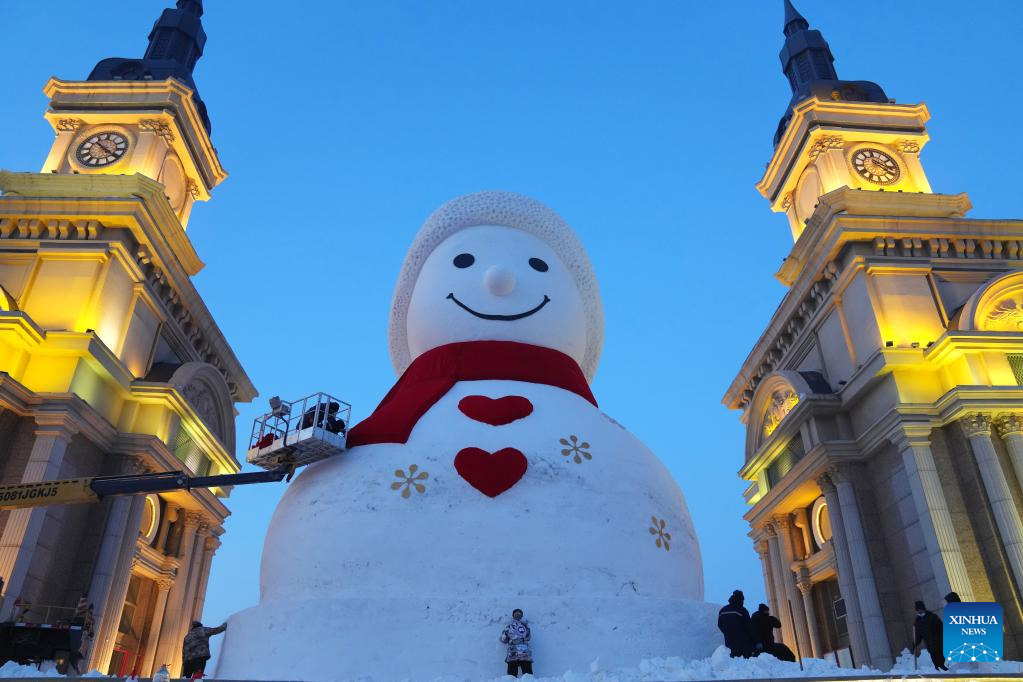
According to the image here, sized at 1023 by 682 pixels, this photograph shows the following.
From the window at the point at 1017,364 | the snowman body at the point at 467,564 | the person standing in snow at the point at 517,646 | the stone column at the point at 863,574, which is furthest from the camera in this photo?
the window at the point at 1017,364

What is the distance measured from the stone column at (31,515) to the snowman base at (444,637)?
8.44m

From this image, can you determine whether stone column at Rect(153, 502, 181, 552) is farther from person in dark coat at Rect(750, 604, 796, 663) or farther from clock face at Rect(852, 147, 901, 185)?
clock face at Rect(852, 147, 901, 185)

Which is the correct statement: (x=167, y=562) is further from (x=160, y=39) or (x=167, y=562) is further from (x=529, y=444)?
(x=160, y=39)

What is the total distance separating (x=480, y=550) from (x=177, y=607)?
53.9 ft

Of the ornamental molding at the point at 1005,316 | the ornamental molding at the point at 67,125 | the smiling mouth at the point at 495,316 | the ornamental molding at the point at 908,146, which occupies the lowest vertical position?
the smiling mouth at the point at 495,316

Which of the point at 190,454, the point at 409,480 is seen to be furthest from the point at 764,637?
the point at 190,454

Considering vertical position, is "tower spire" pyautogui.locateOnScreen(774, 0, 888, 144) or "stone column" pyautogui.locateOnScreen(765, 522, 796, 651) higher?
"tower spire" pyautogui.locateOnScreen(774, 0, 888, 144)

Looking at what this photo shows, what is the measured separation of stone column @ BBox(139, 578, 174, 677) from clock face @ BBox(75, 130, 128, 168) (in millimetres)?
12825

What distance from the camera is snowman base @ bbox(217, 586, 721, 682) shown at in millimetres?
7758

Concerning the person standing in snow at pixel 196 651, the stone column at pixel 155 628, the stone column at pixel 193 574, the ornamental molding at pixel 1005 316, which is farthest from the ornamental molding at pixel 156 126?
the ornamental molding at pixel 1005 316

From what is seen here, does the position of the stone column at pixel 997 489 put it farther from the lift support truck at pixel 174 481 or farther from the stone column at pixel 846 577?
the lift support truck at pixel 174 481

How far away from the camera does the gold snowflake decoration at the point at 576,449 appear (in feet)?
30.5

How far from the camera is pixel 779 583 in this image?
22766mm

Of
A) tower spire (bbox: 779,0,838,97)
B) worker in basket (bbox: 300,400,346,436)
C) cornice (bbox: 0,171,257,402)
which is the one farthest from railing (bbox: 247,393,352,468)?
tower spire (bbox: 779,0,838,97)
